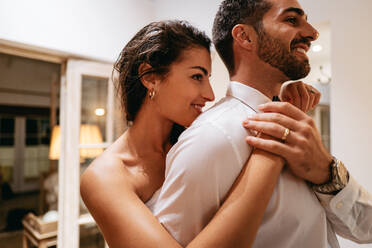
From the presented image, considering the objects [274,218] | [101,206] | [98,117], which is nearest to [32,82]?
[98,117]

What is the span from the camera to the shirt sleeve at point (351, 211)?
72 cm

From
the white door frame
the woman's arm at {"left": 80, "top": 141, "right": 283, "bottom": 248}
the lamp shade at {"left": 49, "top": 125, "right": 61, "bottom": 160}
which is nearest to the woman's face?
the woman's arm at {"left": 80, "top": 141, "right": 283, "bottom": 248}

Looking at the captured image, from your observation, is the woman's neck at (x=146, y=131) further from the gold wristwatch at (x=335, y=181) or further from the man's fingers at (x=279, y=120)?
the gold wristwatch at (x=335, y=181)

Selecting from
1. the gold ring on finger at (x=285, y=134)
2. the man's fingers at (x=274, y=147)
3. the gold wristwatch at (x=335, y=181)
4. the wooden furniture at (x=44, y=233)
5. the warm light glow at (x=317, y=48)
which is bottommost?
the wooden furniture at (x=44, y=233)

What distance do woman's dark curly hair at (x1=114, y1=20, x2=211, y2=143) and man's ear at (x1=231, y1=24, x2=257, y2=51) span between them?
0.19 metres

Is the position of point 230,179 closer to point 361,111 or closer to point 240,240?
point 240,240

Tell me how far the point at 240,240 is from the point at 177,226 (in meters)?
0.16

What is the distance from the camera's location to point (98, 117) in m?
2.41

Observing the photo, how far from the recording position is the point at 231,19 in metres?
0.93

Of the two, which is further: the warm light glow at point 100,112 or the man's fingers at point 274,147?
the warm light glow at point 100,112

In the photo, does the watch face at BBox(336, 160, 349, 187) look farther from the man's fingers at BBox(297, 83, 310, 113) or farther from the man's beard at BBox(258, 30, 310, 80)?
the man's beard at BBox(258, 30, 310, 80)

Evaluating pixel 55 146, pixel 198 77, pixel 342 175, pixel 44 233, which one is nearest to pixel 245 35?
pixel 198 77

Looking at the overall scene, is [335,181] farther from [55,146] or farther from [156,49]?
[55,146]

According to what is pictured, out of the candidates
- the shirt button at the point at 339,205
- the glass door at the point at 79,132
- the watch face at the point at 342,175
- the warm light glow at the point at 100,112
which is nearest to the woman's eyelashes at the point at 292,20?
the watch face at the point at 342,175
